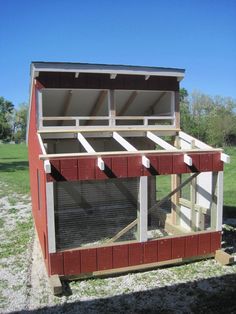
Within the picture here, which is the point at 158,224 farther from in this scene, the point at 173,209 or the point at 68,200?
the point at 68,200

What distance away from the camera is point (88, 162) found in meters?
Result: 6.91

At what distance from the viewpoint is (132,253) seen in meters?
7.29

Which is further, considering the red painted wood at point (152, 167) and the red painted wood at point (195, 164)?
the red painted wood at point (195, 164)

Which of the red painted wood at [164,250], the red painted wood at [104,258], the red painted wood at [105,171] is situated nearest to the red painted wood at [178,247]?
the red painted wood at [164,250]

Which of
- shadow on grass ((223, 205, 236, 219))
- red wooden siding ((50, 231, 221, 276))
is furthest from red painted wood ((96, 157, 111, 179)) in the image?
shadow on grass ((223, 205, 236, 219))

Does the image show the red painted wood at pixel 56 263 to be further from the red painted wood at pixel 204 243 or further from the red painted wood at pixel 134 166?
the red painted wood at pixel 204 243

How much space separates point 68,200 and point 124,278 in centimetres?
226

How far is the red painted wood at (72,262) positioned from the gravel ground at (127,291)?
0.24 metres

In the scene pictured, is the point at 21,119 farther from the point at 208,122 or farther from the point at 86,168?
the point at 86,168

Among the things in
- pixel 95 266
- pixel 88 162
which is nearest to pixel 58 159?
pixel 88 162

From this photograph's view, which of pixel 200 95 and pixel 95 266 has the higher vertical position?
pixel 200 95

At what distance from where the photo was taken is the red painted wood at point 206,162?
7.74 meters

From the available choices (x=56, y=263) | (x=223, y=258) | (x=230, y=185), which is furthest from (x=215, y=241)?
(x=230, y=185)

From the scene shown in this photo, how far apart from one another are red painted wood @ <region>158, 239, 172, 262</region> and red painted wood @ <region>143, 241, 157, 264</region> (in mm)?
126
